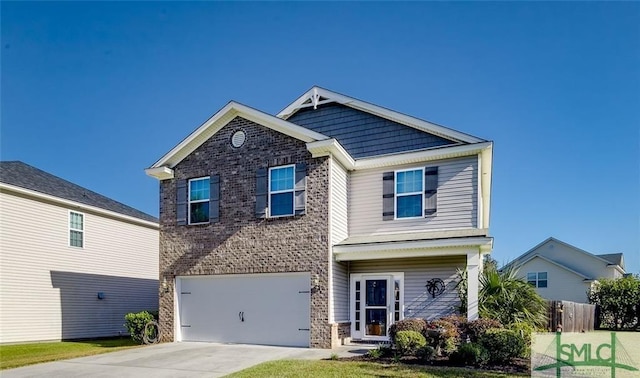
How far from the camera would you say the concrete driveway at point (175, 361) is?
31.8 feet

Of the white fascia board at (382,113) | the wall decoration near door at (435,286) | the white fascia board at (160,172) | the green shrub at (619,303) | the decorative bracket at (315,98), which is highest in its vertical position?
the decorative bracket at (315,98)

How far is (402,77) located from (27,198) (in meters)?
13.5

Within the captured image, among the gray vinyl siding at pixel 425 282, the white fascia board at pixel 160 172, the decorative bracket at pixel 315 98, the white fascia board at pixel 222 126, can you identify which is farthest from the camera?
the decorative bracket at pixel 315 98

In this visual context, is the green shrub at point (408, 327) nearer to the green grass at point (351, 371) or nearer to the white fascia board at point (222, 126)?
the green grass at point (351, 371)

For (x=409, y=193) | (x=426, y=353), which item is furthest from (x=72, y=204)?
(x=426, y=353)

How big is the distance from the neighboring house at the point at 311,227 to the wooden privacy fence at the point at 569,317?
20.8ft

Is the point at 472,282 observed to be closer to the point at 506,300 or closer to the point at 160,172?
the point at 506,300

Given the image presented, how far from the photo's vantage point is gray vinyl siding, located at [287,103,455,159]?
1505cm

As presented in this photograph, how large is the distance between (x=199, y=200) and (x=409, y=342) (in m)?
8.11

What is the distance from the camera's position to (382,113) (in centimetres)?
1573

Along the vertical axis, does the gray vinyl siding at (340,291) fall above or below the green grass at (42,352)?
above

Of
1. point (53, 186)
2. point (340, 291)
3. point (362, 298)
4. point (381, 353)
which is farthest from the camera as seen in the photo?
point (53, 186)

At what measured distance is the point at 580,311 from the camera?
21.0 metres

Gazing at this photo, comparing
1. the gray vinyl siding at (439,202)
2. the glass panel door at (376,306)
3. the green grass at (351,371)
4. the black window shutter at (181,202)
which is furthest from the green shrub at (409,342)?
the black window shutter at (181,202)
